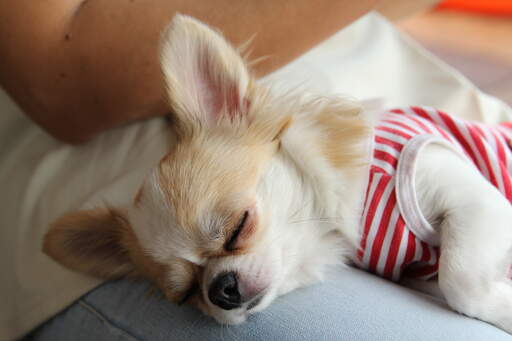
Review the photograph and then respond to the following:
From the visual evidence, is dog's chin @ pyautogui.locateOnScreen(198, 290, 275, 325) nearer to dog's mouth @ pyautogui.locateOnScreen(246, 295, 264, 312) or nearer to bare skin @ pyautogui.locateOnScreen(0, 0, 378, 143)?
dog's mouth @ pyautogui.locateOnScreen(246, 295, 264, 312)

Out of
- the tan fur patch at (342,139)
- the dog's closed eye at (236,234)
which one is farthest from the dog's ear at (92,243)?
the tan fur patch at (342,139)

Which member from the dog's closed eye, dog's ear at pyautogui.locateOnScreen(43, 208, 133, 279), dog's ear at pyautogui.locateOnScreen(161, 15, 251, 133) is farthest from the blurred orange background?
dog's ear at pyautogui.locateOnScreen(43, 208, 133, 279)

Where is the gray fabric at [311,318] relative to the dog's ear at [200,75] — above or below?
below

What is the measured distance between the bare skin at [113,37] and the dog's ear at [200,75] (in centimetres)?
19

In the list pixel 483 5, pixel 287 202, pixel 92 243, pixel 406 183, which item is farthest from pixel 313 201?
pixel 483 5

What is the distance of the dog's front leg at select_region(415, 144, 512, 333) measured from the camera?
37.9 inches

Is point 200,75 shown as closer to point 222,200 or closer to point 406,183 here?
point 222,200

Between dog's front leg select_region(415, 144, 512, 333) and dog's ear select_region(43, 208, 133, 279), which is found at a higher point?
dog's front leg select_region(415, 144, 512, 333)

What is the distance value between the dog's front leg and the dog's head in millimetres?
209

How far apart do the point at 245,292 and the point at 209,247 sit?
0.12m

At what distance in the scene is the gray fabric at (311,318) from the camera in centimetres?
90

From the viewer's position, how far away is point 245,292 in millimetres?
975

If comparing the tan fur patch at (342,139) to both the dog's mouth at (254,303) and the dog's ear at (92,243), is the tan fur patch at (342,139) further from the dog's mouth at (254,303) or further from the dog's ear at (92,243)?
the dog's ear at (92,243)

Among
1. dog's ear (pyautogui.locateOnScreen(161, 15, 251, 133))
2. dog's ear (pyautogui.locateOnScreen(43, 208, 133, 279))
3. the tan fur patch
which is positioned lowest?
dog's ear (pyautogui.locateOnScreen(43, 208, 133, 279))
